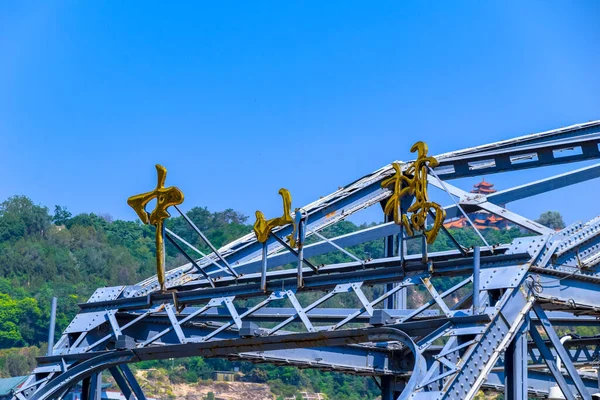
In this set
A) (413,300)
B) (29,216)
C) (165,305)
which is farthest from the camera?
(29,216)

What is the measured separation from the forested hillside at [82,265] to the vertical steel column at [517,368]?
91367mm

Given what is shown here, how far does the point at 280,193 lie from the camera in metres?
26.5

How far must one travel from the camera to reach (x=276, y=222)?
1055 inches

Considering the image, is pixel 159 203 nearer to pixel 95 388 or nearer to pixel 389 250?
pixel 95 388

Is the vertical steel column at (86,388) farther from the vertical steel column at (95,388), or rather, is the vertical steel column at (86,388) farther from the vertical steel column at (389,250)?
the vertical steel column at (389,250)

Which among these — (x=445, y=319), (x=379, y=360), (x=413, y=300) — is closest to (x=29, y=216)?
(x=413, y=300)

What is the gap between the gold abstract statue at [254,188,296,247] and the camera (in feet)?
86.7

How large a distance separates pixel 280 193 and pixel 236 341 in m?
3.62

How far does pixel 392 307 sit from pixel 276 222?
7260mm

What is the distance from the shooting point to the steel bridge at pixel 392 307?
23438 mm

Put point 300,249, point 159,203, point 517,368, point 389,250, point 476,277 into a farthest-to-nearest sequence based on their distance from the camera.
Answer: point 389,250, point 159,203, point 300,249, point 517,368, point 476,277

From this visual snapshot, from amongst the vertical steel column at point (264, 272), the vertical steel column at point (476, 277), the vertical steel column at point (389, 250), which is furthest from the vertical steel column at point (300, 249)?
the vertical steel column at point (389, 250)

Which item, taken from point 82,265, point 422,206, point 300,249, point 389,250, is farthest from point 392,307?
point 82,265

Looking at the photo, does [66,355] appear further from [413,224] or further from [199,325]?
[413,224]
